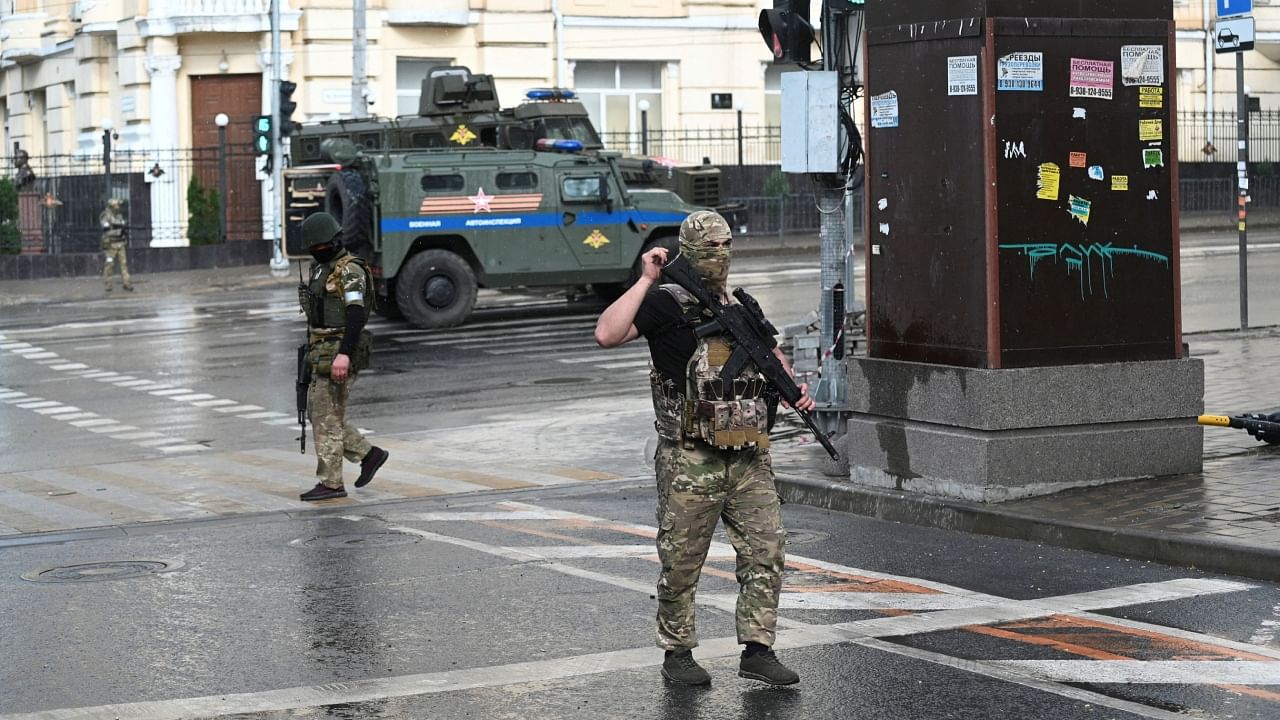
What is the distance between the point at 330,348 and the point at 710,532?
5.30 m

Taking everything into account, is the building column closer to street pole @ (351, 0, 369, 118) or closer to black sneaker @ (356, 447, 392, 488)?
street pole @ (351, 0, 369, 118)

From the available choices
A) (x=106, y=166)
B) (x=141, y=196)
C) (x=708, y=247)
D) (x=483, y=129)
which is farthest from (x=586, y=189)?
(x=708, y=247)

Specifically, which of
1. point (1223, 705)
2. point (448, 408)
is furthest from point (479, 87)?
point (1223, 705)

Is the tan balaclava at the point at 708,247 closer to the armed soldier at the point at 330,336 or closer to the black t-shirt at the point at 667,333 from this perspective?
the black t-shirt at the point at 667,333

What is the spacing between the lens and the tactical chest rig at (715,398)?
21.6 feet

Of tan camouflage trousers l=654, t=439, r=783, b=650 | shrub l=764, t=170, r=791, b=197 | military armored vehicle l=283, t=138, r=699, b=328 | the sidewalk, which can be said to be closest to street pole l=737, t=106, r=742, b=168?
shrub l=764, t=170, r=791, b=197

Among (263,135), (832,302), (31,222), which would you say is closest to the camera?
(832,302)

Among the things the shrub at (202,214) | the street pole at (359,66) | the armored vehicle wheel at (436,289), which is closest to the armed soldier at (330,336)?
the armored vehicle wheel at (436,289)

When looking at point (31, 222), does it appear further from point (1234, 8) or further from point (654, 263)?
point (654, 263)

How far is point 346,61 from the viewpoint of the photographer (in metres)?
35.9

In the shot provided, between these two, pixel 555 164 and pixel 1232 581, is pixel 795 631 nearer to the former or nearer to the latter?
pixel 1232 581

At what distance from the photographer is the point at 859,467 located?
427 inches

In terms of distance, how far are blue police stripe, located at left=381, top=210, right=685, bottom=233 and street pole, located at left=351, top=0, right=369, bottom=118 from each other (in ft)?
32.0

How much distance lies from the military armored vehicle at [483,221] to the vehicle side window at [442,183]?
12mm
